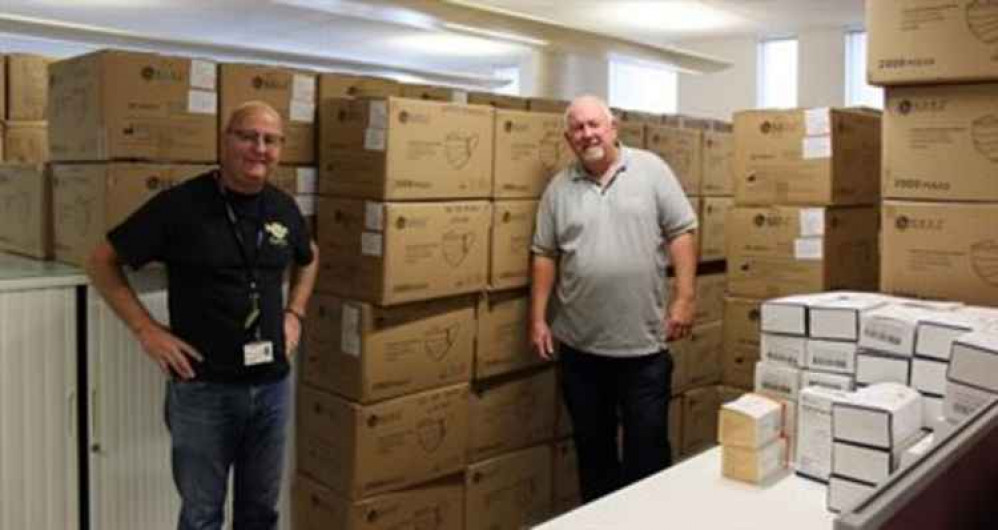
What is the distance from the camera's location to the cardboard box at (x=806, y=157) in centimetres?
317


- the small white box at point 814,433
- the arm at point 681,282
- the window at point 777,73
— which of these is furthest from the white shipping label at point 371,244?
the window at point 777,73

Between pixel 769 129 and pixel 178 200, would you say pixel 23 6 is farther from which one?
pixel 769 129

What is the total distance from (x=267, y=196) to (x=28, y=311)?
69cm

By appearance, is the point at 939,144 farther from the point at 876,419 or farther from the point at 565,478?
the point at 565,478

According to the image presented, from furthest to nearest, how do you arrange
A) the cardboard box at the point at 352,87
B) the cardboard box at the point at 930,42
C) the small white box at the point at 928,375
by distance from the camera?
1. the cardboard box at the point at 352,87
2. the cardboard box at the point at 930,42
3. the small white box at the point at 928,375

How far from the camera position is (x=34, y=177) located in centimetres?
288

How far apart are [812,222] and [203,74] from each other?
6.81 ft

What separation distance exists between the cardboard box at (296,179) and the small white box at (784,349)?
1565mm

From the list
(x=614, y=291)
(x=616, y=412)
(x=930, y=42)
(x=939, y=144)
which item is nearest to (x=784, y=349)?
(x=939, y=144)

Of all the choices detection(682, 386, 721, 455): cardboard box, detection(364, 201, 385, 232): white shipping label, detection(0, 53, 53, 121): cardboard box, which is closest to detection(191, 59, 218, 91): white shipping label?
detection(364, 201, 385, 232): white shipping label

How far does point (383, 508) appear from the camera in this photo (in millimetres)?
2814

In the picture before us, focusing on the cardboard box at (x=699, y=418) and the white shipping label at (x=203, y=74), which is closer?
the white shipping label at (x=203, y=74)

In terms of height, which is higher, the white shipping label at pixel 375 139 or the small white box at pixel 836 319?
the white shipping label at pixel 375 139

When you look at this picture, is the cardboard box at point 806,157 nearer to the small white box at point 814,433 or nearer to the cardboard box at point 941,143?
the cardboard box at point 941,143
